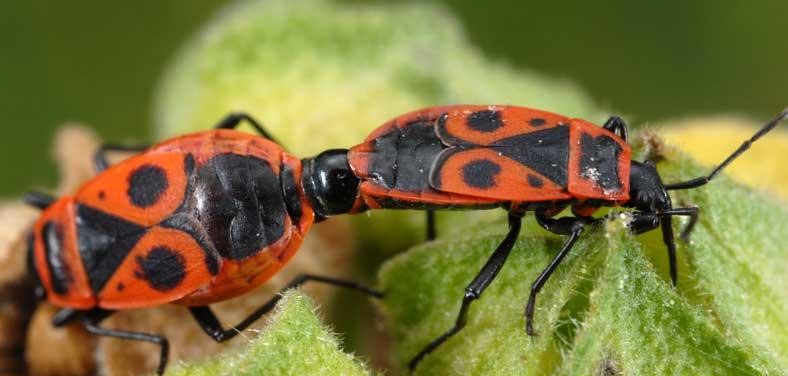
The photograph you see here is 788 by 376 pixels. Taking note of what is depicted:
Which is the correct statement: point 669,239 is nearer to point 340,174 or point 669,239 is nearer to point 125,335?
point 340,174

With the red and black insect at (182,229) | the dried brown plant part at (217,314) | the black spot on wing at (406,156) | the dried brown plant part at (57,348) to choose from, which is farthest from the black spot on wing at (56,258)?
the black spot on wing at (406,156)

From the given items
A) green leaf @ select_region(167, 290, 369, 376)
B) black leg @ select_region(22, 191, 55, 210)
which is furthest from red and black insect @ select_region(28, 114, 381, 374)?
green leaf @ select_region(167, 290, 369, 376)

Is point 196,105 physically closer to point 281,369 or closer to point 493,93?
point 493,93

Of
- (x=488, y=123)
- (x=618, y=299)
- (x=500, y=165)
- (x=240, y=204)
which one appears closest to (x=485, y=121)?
(x=488, y=123)

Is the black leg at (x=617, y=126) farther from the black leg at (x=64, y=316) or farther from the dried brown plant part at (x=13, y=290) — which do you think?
the dried brown plant part at (x=13, y=290)

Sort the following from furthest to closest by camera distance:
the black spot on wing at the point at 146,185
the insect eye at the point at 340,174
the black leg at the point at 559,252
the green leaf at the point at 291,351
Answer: the black spot on wing at the point at 146,185
the insect eye at the point at 340,174
the black leg at the point at 559,252
the green leaf at the point at 291,351

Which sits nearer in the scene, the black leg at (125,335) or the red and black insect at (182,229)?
the black leg at (125,335)
